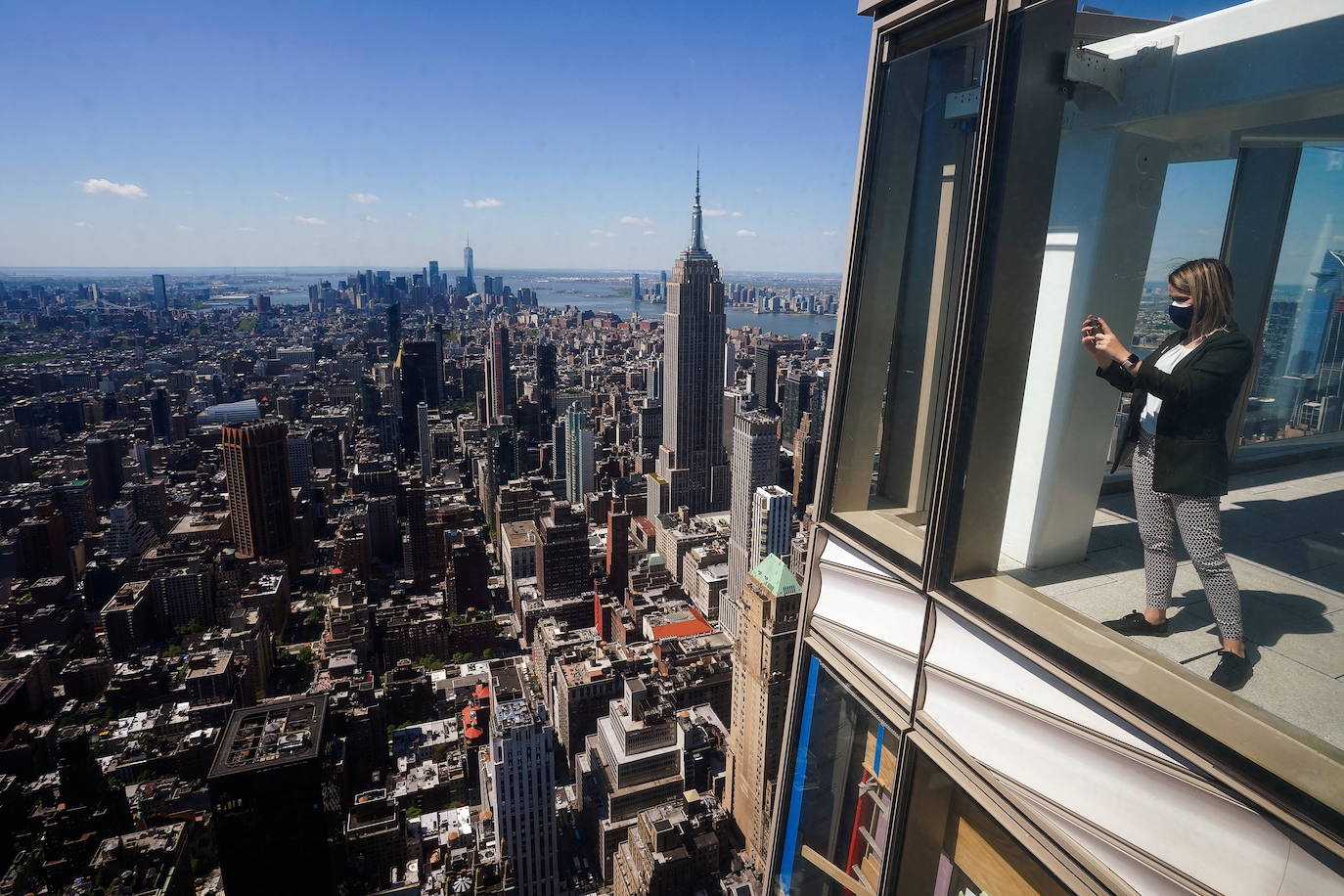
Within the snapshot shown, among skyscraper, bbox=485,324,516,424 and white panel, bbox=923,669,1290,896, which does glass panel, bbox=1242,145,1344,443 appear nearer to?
white panel, bbox=923,669,1290,896

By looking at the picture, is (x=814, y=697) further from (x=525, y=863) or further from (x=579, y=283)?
(x=579, y=283)

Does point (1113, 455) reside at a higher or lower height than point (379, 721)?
higher

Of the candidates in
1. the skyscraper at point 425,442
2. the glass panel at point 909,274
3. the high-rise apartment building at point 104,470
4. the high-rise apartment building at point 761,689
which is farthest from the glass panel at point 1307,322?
the high-rise apartment building at point 104,470

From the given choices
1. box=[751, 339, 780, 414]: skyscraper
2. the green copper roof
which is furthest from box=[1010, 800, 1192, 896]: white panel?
box=[751, 339, 780, 414]: skyscraper

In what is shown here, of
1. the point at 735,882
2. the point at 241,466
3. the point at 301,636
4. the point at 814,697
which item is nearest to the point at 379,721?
the point at 301,636

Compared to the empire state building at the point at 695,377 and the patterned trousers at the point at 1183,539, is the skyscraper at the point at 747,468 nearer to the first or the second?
the empire state building at the point at 695,377

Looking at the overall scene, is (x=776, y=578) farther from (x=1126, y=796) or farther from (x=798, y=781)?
(x=1126, y=796)
